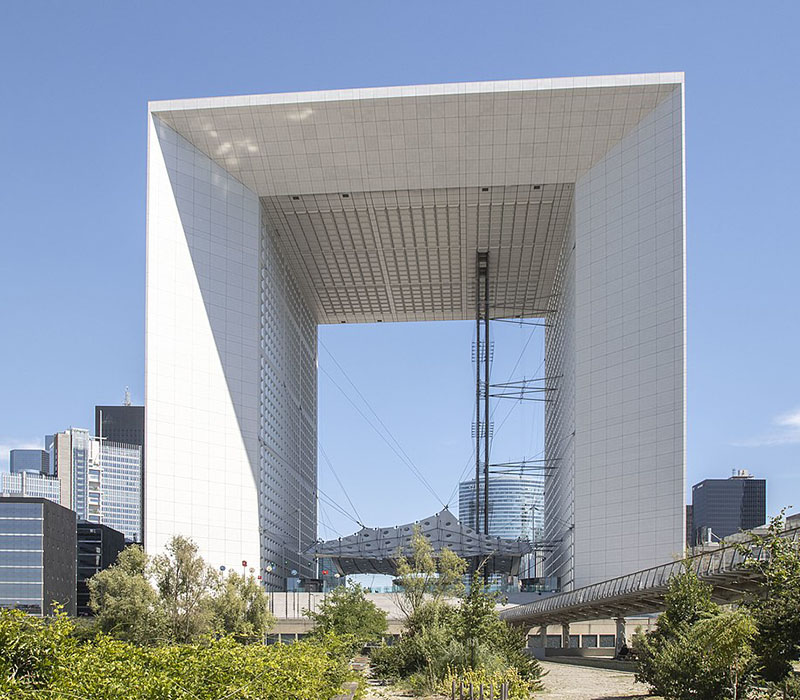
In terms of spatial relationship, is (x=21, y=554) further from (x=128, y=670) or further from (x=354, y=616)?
(x=128, y=670)

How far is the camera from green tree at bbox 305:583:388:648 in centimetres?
4247

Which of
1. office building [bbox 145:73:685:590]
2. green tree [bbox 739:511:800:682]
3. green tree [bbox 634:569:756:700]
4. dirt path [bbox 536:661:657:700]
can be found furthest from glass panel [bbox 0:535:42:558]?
green tree [bbox 739:511:800:682]

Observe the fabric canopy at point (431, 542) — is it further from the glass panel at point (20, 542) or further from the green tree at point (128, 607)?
the glass panel at point (20, 542)

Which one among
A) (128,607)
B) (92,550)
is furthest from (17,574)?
(128,607)

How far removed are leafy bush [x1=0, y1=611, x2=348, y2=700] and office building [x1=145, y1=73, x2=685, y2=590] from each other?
38603 mm

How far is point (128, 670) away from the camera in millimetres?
11797

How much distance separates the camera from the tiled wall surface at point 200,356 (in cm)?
5178

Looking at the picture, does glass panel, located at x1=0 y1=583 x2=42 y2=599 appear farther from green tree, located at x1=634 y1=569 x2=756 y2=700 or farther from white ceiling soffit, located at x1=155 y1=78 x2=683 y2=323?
green tree, located at x1=634 y1=569 x2=756 y2=700

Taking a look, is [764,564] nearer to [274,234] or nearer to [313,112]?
[313,112]

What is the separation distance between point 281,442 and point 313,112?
23.3 metres

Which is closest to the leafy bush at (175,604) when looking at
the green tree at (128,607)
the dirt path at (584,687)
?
the green tree at (128,607)

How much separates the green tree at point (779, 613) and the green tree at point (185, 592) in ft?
68.3

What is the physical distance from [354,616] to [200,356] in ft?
57.6

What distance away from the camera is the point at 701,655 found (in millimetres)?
21344
